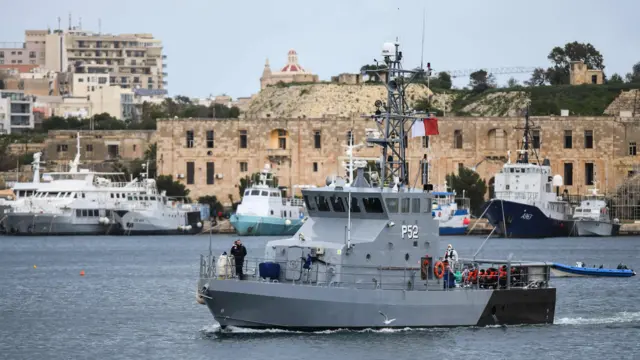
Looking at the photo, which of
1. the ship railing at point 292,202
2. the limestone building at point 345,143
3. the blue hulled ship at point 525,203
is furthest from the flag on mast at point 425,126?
the limestone building at point 345,143

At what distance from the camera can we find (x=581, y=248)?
86.2m

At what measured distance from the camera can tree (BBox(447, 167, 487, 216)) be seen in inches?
4643

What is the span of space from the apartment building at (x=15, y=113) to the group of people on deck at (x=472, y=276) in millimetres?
146234

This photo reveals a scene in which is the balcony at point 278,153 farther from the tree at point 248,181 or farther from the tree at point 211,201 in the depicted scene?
the tree at point 211,201

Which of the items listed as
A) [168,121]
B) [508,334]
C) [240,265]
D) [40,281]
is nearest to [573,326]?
[508,334]

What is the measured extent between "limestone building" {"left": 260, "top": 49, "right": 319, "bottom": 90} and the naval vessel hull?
116m

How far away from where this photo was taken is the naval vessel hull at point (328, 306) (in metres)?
36.6

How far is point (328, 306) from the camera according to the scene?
36.7m

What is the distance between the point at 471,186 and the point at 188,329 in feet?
→ 259

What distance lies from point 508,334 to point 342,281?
16.9ft

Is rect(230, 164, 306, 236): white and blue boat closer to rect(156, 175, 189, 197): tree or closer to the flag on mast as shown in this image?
rect(156, 175, 189, 197): tree

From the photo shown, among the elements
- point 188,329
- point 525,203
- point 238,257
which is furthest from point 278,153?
point 238,257

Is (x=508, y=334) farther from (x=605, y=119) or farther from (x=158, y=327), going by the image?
(x=605, y=119)

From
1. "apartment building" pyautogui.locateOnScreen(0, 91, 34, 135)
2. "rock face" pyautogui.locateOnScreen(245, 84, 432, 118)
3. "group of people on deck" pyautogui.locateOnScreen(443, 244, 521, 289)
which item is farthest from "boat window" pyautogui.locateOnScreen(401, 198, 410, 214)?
"apartment building" pyautogui.locateOnScreen(0, 91, 34, 135)
